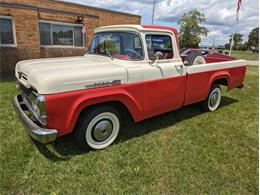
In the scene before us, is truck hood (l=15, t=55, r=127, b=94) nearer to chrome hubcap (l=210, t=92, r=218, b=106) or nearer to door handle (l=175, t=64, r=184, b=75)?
door handle (l=175, t=64, r=184, b=75)

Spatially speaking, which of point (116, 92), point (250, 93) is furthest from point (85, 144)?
point (250, 93)

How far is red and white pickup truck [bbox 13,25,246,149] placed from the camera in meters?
2.89

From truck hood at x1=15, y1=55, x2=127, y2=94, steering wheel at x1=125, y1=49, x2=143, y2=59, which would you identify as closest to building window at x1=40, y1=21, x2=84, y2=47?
truck hood at x1=15, y1=55, x2=127, y2=94

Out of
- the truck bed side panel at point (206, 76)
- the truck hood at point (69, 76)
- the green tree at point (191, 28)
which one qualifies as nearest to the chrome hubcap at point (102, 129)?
the truck hood at point (69, 76)

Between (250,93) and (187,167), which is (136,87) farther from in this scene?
(250,93)

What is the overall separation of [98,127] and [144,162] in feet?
2.99

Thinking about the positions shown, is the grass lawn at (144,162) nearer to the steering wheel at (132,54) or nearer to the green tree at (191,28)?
the steering wheel at (132,54)

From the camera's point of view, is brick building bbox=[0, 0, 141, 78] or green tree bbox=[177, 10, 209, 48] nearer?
brick building bbox=[0, 0, 141, 78]

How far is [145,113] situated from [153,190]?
142 centimetres

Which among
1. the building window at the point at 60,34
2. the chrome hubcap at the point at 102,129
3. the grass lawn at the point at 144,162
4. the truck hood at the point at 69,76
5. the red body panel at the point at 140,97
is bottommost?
the grass lawn at the point at 144,162

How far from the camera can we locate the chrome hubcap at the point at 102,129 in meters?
3.51

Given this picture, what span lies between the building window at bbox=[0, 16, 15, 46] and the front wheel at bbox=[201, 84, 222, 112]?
9.07 meters

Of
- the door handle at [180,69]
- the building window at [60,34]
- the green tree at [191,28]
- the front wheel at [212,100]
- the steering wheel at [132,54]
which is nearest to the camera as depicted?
→ the steering wheel at [132,54]

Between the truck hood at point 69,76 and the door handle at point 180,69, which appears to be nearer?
the truck hood at point 69,76
